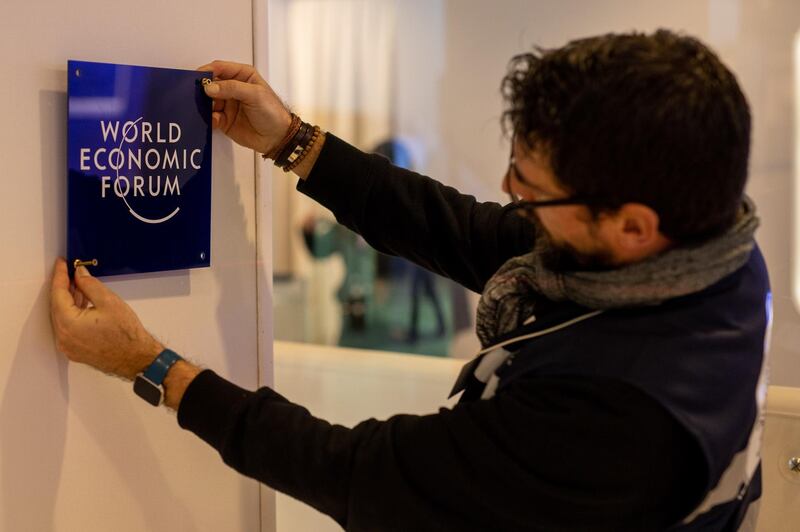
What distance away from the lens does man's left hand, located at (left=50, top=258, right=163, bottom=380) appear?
956mm

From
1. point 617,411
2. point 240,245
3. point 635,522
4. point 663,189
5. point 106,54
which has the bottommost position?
point 635,522

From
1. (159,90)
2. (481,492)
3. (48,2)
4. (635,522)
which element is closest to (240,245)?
(159,90)

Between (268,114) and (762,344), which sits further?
(268,114)

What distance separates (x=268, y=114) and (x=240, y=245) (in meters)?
0.18

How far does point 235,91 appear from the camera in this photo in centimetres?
110

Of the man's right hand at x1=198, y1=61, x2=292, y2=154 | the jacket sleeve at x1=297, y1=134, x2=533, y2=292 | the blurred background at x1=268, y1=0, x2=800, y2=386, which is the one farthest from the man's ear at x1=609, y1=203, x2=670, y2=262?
the blurred background at x1=268, y1=0, x2=800, y2=386

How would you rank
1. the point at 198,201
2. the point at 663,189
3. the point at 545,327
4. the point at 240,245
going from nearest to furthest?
the point at 663,189
the point at 545,327
the point at 198,201
the point at 240,245

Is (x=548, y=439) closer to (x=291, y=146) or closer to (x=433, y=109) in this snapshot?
(x=291, y=146)

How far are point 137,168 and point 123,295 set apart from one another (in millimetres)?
153

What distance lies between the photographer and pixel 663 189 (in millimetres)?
852

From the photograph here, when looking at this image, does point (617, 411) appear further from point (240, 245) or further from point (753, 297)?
point (240, 245)

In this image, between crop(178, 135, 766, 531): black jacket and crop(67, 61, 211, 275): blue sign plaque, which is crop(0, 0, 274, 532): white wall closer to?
crop(67, 61, 211, 275): blue sign plaque

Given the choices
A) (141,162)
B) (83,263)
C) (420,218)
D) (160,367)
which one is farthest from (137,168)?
(420,218)

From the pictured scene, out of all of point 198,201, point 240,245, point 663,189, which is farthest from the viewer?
point 240,245
